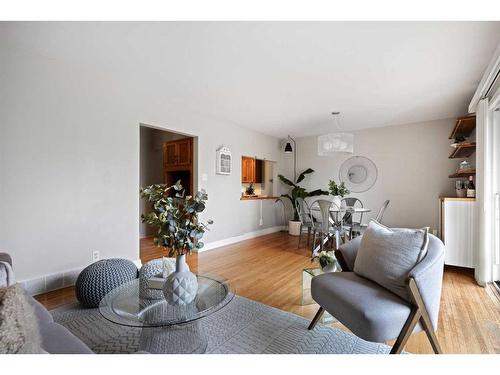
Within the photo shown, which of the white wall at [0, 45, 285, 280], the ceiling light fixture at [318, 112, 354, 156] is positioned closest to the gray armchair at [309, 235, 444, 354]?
the ceiling light fixture at [318, 112, 354, 156]

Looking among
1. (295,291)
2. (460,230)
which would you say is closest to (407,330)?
(295,291)

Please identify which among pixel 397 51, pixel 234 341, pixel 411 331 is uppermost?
pixel 397 51

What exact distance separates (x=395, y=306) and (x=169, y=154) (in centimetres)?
454

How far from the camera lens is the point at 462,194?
3428 mm

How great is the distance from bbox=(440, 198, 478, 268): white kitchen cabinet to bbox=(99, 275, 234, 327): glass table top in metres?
3.04

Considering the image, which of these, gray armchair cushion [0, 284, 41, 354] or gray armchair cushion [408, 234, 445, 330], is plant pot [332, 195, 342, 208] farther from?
gray armchair cushion [0, 284, 41, 354]

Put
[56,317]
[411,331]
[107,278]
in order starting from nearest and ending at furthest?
[411,331], [56,317], [107,278]

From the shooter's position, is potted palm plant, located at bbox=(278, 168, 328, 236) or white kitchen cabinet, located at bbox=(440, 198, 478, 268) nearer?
white kitchen cabinet, located at bbox=(440, 198, 478, 268)

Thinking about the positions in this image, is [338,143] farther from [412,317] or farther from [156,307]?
[156,307]

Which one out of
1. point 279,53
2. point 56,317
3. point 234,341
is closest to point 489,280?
point 234,341

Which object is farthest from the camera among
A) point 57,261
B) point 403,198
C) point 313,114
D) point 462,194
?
point 403,198

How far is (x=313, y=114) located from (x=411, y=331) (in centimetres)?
349

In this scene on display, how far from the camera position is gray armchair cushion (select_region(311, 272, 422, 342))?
132 cm
